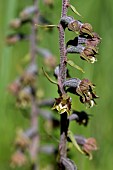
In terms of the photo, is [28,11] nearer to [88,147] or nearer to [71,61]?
[88,147]

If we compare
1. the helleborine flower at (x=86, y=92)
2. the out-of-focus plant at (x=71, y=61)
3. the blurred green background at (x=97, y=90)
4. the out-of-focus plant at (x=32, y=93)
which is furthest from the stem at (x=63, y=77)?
the out-of-focus plant at (x=32, y=93)

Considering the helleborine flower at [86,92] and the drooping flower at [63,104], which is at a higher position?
the helleborine flower at [86,92]

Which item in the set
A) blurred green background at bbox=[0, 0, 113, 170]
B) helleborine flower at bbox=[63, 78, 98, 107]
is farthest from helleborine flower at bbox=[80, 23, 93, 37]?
blurred green background at bbox=[0, 0, 113, 170]

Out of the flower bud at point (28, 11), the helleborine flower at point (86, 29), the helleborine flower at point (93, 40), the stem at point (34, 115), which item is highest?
the flower bud at point (28, 11)

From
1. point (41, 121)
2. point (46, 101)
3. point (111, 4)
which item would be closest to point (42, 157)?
point (41, 121)

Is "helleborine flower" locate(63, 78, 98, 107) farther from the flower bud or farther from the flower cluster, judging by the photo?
the flower bud

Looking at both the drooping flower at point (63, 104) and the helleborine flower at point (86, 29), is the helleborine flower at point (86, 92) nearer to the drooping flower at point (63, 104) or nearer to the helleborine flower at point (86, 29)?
the drooping flower at point (63, 104)

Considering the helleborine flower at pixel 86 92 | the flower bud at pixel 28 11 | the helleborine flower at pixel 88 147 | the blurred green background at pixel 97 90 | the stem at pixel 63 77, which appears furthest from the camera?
the flower bud at pixel 28 11

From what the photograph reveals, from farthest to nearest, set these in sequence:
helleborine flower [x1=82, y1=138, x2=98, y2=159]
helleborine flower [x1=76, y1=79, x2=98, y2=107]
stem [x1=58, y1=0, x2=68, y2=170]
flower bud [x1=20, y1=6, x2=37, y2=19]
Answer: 1. flower bud [x1=20, y1=6, x2=37, y2=19]
2. helleborine flower [x1=82, y1=138, x2=98, y2=159]
3. helleborine flower [x1=76, y1=79, x2=98, y2=107]
4. stem [x1=58, y1=0, x2=68, y2=170]

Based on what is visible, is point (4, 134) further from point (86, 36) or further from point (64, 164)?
point (86, 36)

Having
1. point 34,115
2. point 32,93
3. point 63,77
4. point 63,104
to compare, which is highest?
point 63,77

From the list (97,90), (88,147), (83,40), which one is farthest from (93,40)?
(97,90)
